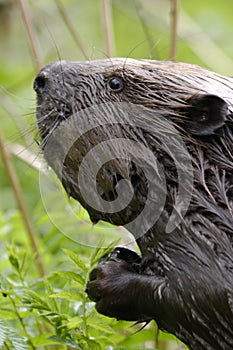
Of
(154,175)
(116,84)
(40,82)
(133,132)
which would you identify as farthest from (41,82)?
(154,175)

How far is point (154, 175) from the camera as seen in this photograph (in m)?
2.40

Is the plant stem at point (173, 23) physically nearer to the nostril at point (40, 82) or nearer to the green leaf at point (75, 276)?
the nostril at point (40, 82)

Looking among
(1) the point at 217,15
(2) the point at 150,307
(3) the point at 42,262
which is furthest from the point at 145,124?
(1) the point at 217,15

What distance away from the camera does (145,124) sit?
8.07ft

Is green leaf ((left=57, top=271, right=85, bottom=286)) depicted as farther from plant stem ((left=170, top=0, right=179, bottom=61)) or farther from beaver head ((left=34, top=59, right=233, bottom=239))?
plant stem ((left=170, top=0, right=179, bottom=61))

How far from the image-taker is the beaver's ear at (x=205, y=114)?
7.73 ft

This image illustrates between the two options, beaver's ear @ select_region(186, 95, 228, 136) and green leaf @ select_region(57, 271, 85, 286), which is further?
green leaf @ select_region(57, 271, 85, 286)

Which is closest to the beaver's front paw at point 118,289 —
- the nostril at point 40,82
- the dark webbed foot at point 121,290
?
the dark webbed foot at point 121,290

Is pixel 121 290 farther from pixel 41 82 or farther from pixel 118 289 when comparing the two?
pixel 41 82

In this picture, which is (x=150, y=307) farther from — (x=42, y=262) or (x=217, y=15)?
(x=217, y=15)

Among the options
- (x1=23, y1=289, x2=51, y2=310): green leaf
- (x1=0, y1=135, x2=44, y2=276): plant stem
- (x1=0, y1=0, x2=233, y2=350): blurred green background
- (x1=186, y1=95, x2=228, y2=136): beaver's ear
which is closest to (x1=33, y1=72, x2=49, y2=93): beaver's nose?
(x1=0, y1=0, x2=233, y2=350): blurred green background

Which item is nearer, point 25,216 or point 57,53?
point 57,53

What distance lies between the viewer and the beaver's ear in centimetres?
236

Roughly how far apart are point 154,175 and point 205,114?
21 cm
